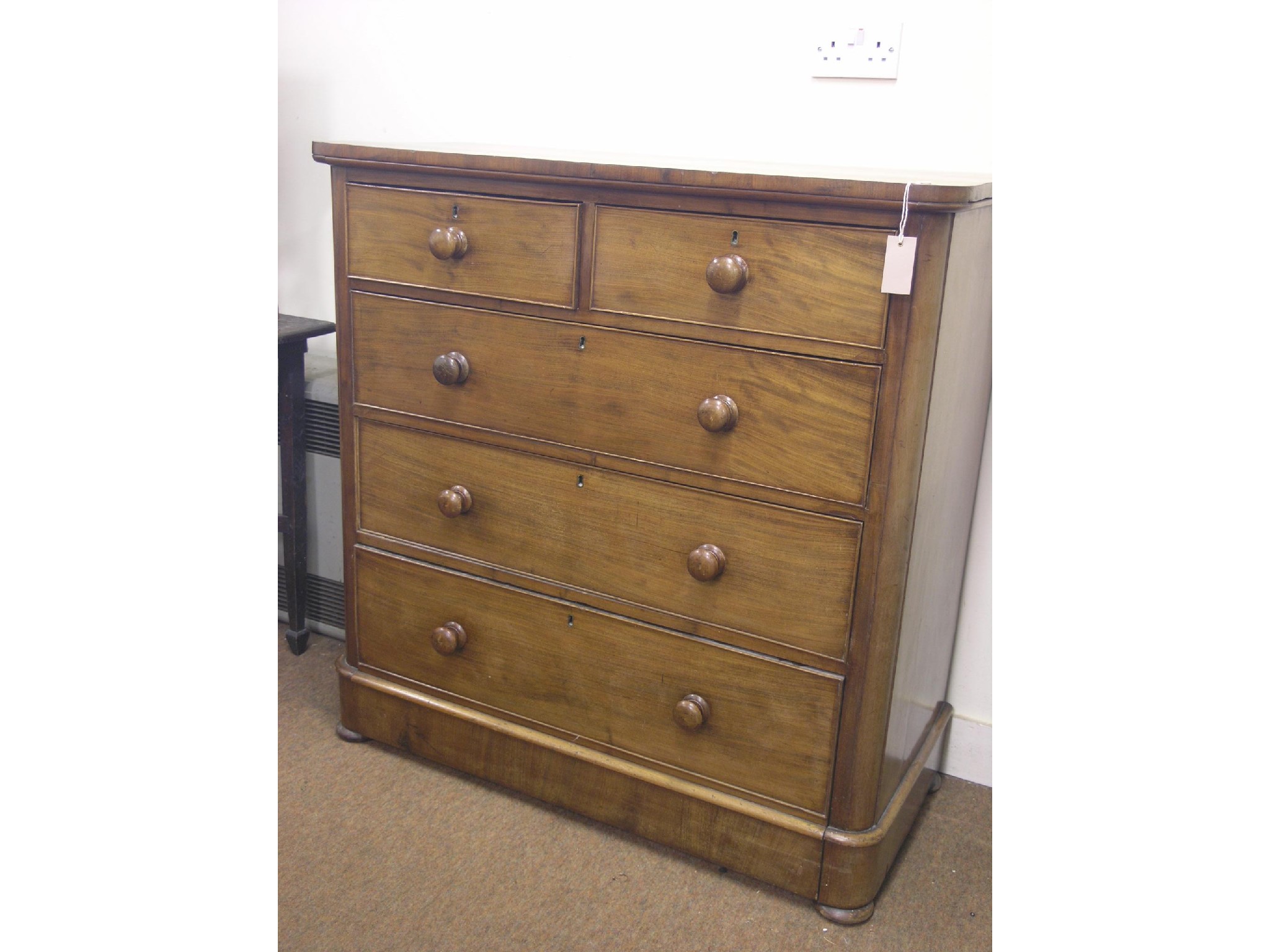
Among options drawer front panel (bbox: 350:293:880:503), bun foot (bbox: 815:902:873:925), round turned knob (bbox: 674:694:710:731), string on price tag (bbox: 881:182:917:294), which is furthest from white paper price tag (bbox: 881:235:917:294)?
bun foot (bbox: 815:902:873:925)

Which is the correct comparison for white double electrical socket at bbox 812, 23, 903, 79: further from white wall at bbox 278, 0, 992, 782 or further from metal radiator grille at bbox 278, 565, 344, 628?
metal radiator grille at bbox 278, 565, 344, 628

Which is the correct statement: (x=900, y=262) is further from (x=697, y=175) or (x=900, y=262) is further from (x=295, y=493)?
(x=295, y=493)

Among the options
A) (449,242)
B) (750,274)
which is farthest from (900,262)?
(449,242)

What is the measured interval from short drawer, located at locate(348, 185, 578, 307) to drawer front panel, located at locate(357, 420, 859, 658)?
0.26 metres

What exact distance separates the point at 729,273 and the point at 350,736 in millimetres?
1196

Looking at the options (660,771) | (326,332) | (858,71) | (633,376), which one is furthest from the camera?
(326,332)

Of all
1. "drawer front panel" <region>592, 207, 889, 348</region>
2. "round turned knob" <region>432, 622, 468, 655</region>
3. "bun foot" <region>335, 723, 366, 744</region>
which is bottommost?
A: "bun foot" <region>335, 723, 366, 744</region>

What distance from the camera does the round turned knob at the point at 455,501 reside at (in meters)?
1.77

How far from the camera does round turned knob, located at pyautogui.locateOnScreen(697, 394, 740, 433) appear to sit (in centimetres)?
150

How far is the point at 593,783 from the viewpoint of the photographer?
1785mm
